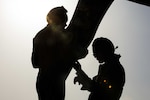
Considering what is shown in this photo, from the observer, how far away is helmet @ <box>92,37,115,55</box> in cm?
158

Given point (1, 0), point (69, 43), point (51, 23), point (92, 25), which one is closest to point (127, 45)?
point (92, 25)

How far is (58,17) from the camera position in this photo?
1544mm

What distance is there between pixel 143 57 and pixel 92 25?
397 mm

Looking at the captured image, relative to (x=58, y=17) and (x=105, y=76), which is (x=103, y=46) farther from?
(x=58, y=17)

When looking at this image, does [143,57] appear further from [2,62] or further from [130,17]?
[2,62]

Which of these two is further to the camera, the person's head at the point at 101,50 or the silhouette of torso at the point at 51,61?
the person's head at the point at 101,50

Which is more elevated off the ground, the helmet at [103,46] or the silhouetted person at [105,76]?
the helmet at [103,46]

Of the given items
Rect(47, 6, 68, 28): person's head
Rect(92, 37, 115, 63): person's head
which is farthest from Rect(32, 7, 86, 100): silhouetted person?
Rect(92, 37, 115, 63): person's head

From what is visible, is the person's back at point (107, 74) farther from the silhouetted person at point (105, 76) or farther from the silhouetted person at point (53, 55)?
the silhouetted person at point (53, 55)

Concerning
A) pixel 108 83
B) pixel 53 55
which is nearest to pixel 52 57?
pixel 53 55

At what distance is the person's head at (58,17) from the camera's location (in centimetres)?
154

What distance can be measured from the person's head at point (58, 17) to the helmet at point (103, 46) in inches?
8.2

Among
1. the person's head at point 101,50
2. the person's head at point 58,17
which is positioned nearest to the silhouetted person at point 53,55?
the person's head at point 58,17

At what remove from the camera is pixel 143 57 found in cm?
174
